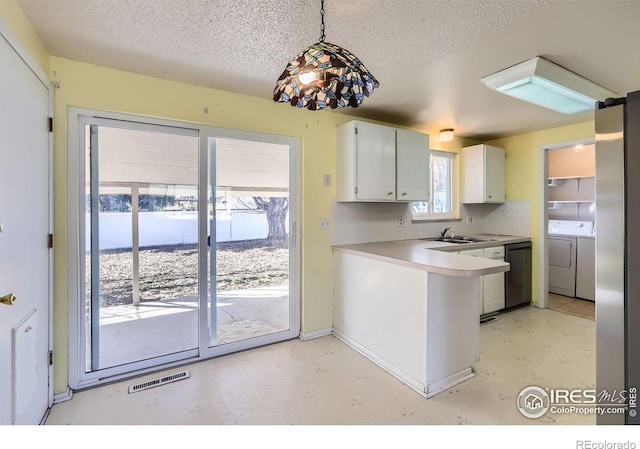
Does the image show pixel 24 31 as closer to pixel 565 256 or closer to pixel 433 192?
pixel 433 192

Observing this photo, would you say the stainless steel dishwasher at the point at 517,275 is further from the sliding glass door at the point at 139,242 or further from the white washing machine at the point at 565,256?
the sliding glass door at the point at 139,242

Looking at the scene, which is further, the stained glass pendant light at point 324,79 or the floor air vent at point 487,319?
the floor air vent at point 487,319

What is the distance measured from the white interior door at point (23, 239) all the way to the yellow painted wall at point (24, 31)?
0.10 m

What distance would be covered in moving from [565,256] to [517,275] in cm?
125

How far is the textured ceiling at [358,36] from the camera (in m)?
1.50

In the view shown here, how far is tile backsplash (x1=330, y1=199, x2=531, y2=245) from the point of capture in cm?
316

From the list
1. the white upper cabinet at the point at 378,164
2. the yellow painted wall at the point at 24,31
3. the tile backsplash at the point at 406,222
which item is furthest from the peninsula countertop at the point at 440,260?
the yellow painted wall at the point at 24,31

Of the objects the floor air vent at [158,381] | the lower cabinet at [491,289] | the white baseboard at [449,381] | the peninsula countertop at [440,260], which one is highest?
the peninsula countertop at [440,260]

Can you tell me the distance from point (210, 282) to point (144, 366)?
782 millimetres

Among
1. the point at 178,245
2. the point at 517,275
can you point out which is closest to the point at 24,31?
the point at 178,245

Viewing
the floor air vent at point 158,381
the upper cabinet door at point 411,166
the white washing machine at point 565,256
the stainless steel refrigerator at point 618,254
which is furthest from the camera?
the white washing machine at point 565,256

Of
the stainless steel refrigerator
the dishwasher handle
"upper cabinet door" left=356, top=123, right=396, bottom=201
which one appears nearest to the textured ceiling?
"upper cabinet door" left=356, top=123, right=396, bottom=201

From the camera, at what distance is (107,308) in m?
2.28

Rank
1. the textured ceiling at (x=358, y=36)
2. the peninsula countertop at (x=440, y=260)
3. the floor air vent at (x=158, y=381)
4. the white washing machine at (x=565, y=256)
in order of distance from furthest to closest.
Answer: the white washing machine at (x=565, y=256), the floor air vent at (x=158, y=381), the peninsula countertop at (x=440, y=260), the textured ceiling at (x=358, y=36)
